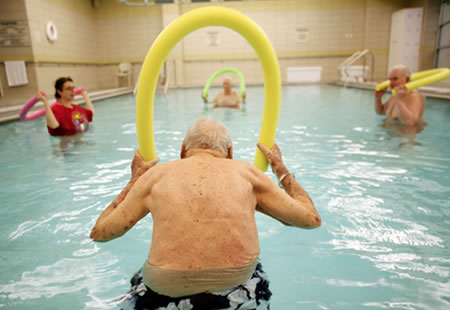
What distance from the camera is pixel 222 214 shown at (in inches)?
56.8

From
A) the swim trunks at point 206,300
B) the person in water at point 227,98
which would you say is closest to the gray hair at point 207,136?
the swim trunks at point 206,300

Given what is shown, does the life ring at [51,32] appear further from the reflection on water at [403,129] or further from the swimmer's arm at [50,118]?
the reflection on water at [403,129]

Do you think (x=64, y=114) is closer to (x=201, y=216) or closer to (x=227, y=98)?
(x=227, y=98)

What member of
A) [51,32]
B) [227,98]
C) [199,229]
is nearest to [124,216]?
[199,229]

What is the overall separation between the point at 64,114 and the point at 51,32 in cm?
1019

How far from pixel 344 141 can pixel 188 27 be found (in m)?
4.17

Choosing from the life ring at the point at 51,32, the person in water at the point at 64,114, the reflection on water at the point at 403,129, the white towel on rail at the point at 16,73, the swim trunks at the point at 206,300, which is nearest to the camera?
the swim trunks at the point at 206,300

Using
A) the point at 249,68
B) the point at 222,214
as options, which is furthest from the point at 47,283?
the point at 249,68

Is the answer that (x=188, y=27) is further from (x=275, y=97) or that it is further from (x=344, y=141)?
(x=344, y=141)

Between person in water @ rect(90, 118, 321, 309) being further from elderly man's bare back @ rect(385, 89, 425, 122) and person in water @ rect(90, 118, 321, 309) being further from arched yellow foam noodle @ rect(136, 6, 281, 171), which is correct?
elderly man's bare back @ rect(385, 89, 425, 122)

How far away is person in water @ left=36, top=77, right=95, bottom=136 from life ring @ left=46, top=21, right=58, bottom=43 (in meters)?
9.68

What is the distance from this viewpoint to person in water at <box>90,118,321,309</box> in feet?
4.69

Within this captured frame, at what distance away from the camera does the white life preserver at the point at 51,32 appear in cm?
1372

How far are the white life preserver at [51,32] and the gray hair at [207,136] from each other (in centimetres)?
1448
